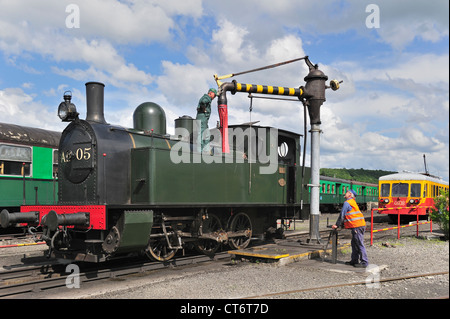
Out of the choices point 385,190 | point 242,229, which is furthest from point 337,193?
point 242,229

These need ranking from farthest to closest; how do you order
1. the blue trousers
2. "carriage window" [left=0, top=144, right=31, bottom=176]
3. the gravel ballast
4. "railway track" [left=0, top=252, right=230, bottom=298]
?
"carriage window" [left=0, top=144, right=31, bottom=176] → the blue trousers → "railway track" [left=0, top=252, right=230, bottom=298] → the gravel ballast

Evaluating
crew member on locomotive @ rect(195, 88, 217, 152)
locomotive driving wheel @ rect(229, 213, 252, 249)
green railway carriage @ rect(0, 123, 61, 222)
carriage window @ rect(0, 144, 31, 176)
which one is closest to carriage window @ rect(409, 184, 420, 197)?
locomotive driving wheel @ rect(229, 213, 252, 249)

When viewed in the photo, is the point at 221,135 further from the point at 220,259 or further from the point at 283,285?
the point at 283,285

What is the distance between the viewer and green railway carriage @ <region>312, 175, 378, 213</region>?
2716 cm

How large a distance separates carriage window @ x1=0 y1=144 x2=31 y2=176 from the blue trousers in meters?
8.96

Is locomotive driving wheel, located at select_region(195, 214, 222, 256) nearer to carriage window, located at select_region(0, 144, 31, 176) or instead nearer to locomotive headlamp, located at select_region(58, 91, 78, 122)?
locomotive headlamp, located at select_region(58, 91, 78, 122)

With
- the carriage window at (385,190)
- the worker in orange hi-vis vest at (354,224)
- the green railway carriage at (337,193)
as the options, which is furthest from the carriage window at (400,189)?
the worker in orange hi-vis vest at (354,224)

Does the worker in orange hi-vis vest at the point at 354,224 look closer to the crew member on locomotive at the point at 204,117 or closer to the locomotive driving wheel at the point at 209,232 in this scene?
the locomotive driving wheel at the point at 209,232

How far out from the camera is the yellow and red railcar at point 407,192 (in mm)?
19297

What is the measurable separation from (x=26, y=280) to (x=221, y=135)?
17.5 ft

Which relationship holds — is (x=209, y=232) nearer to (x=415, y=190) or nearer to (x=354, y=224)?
(x=354, y=224)

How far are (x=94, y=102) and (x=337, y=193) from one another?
2413 cm

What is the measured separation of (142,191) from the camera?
311 inches

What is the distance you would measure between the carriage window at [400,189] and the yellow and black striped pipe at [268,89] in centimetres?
1161
